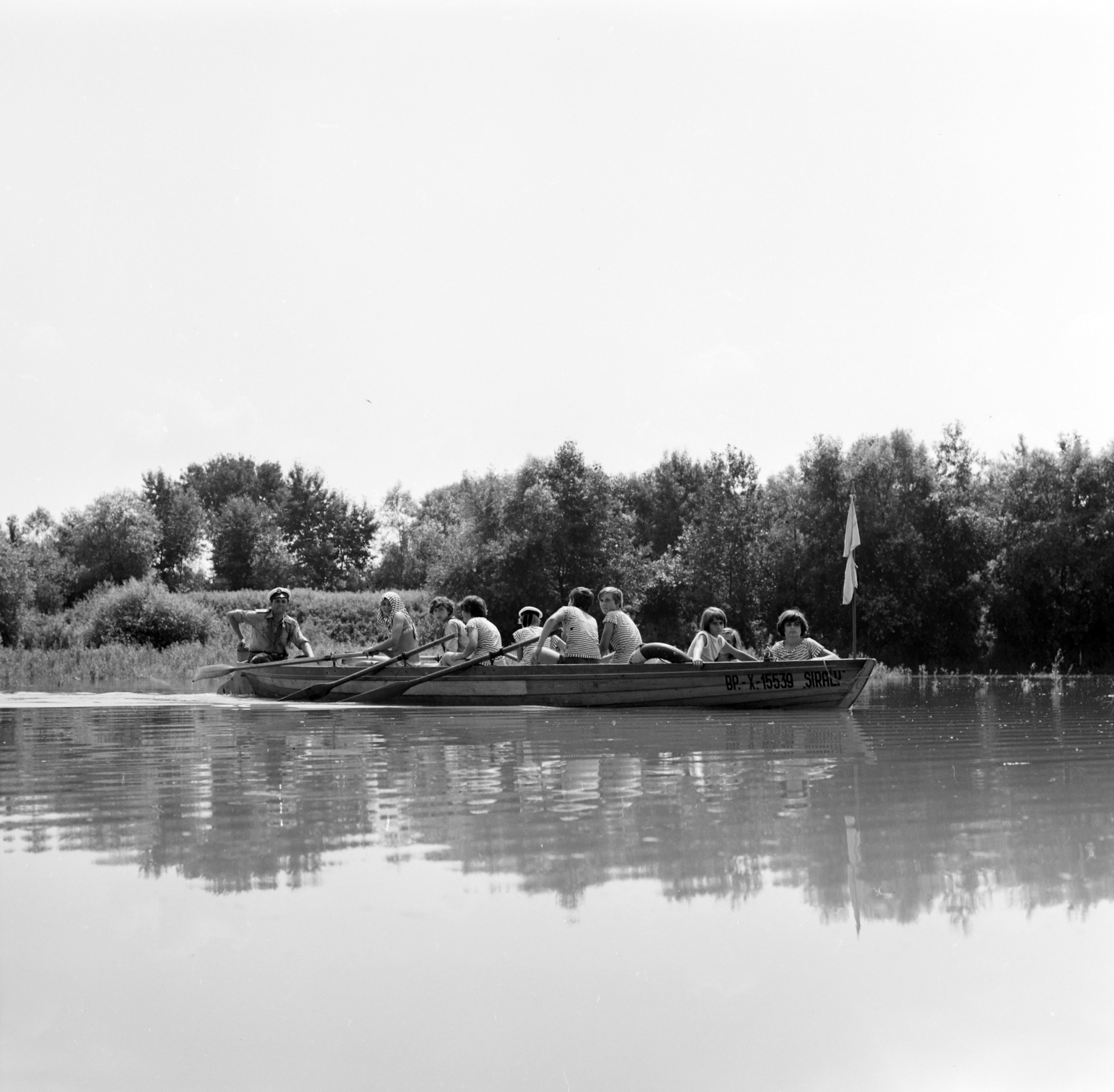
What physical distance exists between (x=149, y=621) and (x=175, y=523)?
3182 cm

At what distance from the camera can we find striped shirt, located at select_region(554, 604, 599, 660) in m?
15.1

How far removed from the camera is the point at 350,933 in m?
4.21

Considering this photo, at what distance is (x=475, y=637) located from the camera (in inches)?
630

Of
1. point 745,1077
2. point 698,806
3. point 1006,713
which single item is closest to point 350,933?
point 745,1077

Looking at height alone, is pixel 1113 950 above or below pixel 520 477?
below

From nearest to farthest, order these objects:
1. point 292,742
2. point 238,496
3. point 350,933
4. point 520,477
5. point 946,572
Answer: point 350,933 < point 292,742 < point 946,572 < point 520,477 < point 238,496

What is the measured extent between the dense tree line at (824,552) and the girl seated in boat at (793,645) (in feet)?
61.0

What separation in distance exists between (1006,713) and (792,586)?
25.3m

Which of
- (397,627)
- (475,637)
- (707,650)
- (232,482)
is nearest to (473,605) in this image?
(475,637)

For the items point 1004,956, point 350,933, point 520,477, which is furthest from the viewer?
point 520,477

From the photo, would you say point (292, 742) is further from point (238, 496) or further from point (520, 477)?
point (238, 496)

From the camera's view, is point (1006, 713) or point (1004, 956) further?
point (1006, 713)

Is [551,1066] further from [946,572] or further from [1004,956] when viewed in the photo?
[946,572]

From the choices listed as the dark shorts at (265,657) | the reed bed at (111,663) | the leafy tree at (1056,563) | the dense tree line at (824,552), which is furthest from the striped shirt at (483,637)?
the leafy tree at (1056,563)
